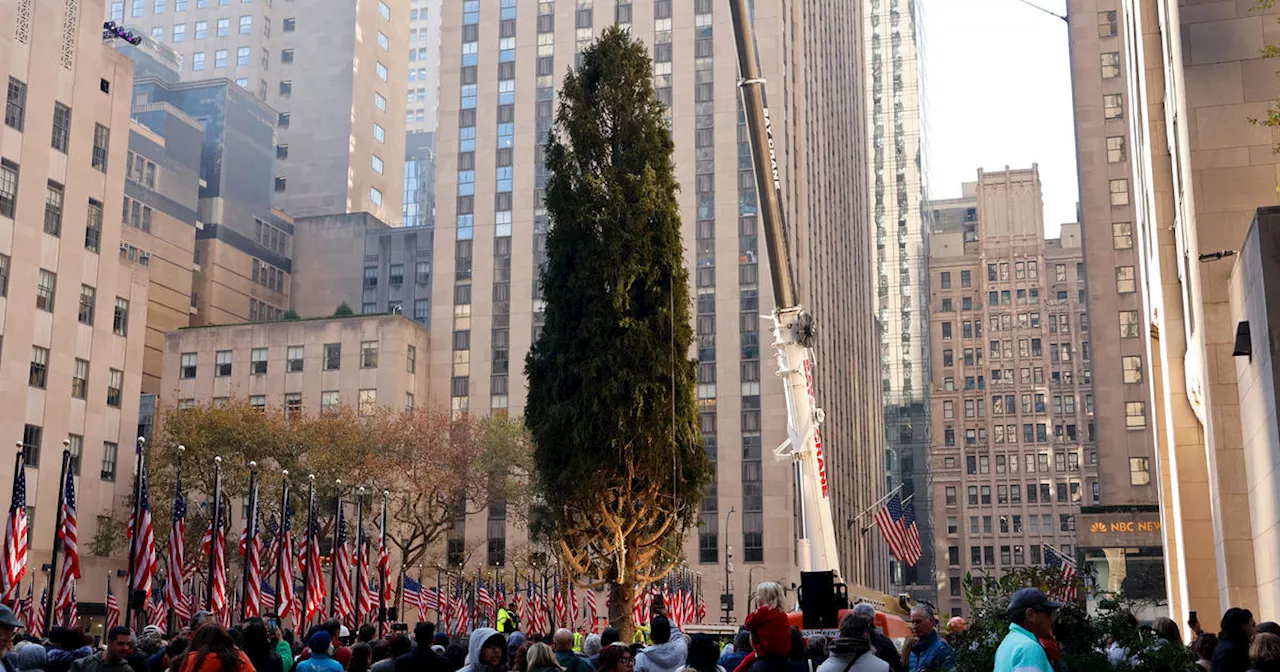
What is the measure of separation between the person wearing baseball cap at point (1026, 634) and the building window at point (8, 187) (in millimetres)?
57503

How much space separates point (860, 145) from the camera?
157m

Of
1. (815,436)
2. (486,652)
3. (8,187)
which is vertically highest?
(8,187)

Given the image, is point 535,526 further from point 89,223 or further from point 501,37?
point 501,37

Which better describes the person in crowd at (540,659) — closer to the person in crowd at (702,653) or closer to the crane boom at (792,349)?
the person in crowd at (702,653)

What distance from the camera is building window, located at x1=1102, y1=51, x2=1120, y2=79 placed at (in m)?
78.8

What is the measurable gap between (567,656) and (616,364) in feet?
82.7

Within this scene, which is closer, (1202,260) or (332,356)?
(1202,260)

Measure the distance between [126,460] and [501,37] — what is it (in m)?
57.1

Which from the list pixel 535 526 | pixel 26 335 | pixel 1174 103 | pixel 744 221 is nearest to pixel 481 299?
pixel 744 221

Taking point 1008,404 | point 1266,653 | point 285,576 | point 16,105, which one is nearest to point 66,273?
point 16,105

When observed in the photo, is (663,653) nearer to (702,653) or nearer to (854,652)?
(702,653)

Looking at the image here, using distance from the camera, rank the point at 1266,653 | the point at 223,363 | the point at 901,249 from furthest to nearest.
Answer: the point at 901,249
the point at 223,363
the point at 1266,653

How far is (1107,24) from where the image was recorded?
80.6 meters

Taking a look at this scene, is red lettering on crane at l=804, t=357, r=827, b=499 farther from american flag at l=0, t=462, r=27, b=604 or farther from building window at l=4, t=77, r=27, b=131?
building window at l=4, t=77, r=27, b=131
